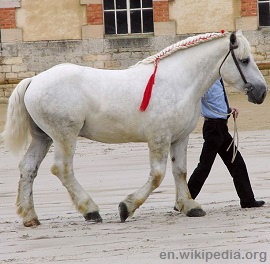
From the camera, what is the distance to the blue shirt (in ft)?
41.1

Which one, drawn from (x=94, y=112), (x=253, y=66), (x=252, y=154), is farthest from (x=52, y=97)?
(x=252, y=154)

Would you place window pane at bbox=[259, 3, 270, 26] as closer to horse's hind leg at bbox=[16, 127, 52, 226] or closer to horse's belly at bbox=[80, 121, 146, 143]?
horse's hind leg at bbox=[16, 127, 52, 226]

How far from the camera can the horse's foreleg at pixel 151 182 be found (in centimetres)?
1180

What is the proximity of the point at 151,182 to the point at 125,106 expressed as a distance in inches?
31.0

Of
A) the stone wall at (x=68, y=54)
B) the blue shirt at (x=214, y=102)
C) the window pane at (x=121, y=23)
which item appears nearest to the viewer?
the blue shirt at (x=214, y=102)

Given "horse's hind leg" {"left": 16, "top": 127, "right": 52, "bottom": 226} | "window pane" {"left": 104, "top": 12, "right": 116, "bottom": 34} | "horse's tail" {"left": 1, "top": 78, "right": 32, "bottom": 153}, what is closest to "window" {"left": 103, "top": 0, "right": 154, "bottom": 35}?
"window pane" {"left": 104, "top": 12, "right": 116, "bottom": 34}

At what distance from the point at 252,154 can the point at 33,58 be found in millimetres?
10394

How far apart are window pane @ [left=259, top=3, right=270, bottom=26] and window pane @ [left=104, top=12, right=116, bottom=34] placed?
11.1 ft

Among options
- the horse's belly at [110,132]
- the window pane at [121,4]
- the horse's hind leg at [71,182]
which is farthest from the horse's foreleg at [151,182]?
the window pane at [121,4]

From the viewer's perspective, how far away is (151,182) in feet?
39.1

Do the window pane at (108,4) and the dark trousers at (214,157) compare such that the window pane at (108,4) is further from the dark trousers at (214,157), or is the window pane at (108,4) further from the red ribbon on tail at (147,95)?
the red ribbon on tail at (147,95)

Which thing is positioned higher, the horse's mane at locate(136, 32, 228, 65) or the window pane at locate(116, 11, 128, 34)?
the horse's mane at locate(136, 32, 228, 65)

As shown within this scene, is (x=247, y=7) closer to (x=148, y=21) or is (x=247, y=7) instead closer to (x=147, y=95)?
(x=148, y=21)

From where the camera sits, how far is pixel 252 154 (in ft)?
60.1
